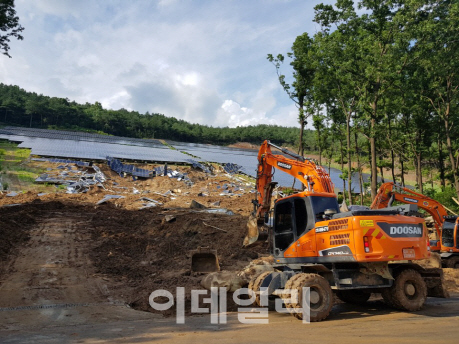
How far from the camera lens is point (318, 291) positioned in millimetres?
8078

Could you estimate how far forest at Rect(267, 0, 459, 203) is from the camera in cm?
1977

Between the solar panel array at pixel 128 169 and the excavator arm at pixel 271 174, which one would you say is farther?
the solar panel array at pixel 128 169

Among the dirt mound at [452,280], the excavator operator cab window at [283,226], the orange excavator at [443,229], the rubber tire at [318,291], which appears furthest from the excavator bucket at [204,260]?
the dirt mound at [452,280]

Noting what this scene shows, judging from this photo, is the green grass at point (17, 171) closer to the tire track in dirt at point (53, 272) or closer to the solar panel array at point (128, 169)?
the solar panel array at point (128, 169)

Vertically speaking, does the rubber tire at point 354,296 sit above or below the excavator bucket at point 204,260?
below

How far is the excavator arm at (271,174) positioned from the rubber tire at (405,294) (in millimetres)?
2786

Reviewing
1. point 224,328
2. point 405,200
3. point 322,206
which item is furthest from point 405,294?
point 405,200

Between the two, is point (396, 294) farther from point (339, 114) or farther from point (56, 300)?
point (339, 114)

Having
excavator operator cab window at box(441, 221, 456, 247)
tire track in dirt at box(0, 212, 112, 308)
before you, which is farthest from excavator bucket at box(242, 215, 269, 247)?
excavator operator cab window at box(441, 221, 456, 247)

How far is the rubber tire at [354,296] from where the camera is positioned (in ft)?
32.3

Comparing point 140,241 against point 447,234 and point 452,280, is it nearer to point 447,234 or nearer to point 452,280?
point 452,280

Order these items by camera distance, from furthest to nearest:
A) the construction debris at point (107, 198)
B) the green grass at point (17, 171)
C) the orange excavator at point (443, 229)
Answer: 1. the green grass at point (17, 171)
2. the construction debris at point (107, 198)
3. the orange excavator at point (443, 229)

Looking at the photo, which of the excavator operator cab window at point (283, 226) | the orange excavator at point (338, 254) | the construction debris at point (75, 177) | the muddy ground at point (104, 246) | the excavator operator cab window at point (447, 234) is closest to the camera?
the orange excavator at point (338, 254)

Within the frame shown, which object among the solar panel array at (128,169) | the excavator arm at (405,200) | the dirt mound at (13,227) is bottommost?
the dirt mound at (13,227)
